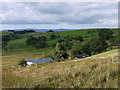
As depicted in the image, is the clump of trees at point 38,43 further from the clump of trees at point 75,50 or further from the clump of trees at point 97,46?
the clump of trees at point 97,46

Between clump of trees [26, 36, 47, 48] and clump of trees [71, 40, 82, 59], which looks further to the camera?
clump of trees [26, 36, 47, 48]

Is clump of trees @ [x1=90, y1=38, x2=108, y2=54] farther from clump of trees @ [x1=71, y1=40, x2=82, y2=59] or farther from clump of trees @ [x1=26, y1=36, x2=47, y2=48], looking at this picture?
clump of trees @ [x1=26, y1=36, x2=47, y2=48]

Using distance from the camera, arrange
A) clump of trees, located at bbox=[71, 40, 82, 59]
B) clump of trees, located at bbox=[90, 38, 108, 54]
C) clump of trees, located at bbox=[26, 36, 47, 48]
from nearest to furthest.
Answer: clump of trees, located at bbox=[90, 38, 108, 54]
clump of trees, located at bbox=[71, 40, 82, 59]
clump of trees, located at bbox=[26, 36, 47, 48]

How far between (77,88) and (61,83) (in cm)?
39

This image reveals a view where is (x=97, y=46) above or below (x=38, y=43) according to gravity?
below

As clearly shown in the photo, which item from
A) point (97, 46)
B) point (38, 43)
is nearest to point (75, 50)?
point (97, 46)

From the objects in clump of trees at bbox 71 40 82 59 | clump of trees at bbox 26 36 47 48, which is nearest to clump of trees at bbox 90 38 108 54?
clump of trees at bbox 71 40 82 59

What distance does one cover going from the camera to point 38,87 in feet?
9.86

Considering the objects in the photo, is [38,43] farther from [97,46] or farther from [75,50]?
[97,46]

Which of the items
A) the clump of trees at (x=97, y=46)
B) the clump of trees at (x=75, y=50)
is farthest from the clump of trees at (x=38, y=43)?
the clump of trees at (x=97, y=46)

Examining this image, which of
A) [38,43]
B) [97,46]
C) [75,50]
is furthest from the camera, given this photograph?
[38,43]

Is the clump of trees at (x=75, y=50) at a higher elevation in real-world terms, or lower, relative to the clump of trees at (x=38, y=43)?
lower

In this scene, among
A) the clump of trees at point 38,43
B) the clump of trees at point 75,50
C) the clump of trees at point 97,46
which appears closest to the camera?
the clump of trees at point 97,46

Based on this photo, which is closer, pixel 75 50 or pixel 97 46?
pixel 97 46
